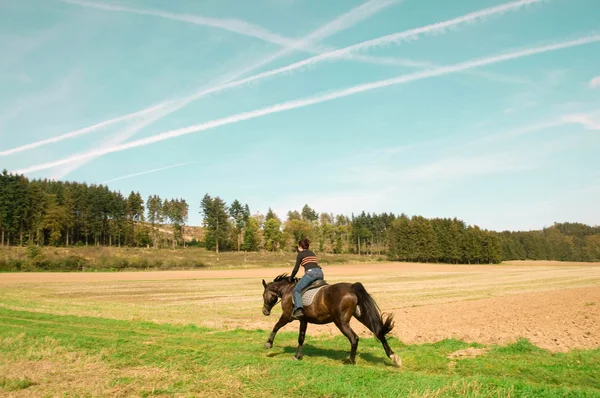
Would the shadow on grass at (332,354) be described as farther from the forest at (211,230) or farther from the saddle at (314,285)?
the forest at (211,230)

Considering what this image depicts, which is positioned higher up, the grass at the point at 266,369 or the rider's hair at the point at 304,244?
the rider's hair at the point at 304,244

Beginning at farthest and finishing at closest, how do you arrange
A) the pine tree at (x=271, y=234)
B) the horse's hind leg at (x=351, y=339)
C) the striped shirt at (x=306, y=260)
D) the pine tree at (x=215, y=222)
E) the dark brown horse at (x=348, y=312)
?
the pine tree at (x=271, y=234), the pine tree at (x=215, y=222), the striped shirt at (x=306, y=260), the dark brown horse at (x=348, y=312), the horse's hind leg at (x=351, y=339)

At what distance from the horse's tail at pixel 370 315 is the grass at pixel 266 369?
2.93 ft

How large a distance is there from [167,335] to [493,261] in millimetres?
141258

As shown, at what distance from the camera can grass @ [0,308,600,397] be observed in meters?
7.69

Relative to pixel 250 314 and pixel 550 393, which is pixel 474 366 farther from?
pixel 250 314

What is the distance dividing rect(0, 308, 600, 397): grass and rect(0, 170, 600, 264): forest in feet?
294

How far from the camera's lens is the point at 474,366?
32.5 feet

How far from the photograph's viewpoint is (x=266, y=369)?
932cm

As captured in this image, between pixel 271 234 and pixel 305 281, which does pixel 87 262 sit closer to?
pixel 305 281

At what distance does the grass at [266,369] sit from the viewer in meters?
7.69

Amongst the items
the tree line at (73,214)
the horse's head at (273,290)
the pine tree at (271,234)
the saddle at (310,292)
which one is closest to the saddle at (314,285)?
the saddle at (310,292)

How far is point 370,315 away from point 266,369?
3098 millimetres

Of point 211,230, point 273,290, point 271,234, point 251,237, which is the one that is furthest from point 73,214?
point 273,290
